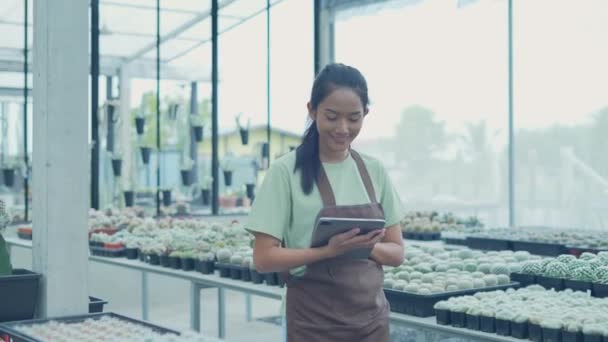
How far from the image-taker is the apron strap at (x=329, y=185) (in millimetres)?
1872

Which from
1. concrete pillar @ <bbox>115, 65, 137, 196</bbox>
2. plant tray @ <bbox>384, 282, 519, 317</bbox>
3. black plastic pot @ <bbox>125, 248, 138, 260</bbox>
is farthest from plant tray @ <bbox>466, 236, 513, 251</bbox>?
concrete pillar @ <bbox>115, 65, 137, 196</bbox>

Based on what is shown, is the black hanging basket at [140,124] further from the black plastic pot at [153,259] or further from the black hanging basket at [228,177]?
the black plastic pot at [153,259]

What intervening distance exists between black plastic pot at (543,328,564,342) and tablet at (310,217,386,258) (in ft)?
2.89

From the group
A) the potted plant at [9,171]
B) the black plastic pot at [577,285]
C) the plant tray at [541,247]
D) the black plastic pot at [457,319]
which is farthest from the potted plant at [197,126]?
the black plastic pot at [457,319]

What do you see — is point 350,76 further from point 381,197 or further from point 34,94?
point 34,94

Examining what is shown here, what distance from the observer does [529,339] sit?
243 cm

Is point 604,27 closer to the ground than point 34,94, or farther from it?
farther from it

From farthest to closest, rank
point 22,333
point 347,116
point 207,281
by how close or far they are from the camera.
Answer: point 207,281 < point 22,333 < point 347,116

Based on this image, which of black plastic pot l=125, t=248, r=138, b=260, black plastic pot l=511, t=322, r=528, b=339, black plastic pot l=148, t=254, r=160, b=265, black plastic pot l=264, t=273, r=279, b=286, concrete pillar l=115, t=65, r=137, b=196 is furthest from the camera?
concrete pillar l=115, t=65, r=137, b=196

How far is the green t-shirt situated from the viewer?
1854 mm

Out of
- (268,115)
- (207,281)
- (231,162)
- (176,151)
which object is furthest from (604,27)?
(176,151)

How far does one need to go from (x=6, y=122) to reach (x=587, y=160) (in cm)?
530

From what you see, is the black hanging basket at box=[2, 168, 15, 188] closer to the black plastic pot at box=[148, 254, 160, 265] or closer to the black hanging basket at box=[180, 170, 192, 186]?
the black hanging basket at box=[180, 170, 192, 186]

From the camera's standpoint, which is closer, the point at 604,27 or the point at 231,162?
the point at 604,27
